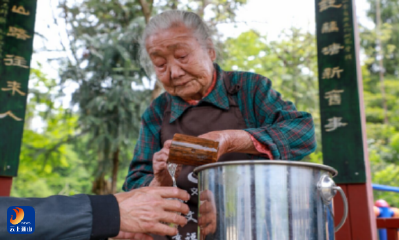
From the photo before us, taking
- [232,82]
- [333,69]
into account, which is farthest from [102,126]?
[232,82]

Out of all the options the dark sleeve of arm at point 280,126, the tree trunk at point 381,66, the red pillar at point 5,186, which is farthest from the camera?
the tree trunk at point 381,66

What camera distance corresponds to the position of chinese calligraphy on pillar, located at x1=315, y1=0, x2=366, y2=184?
2.98 meters

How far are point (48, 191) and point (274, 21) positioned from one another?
32.1ft

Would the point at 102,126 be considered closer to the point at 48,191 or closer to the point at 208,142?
the point at 208,142

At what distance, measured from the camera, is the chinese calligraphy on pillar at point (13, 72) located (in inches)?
116

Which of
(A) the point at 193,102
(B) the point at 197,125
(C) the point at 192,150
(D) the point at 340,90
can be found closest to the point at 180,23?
(A) the point at 193,102

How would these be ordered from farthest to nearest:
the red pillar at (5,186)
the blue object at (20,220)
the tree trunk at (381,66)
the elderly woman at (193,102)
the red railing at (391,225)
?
the tree trunk at (381,66) → the red railing at (391,225) → the red pillar at (5,186) → the elderly woman at (193,102) → the blue object at (20,220)

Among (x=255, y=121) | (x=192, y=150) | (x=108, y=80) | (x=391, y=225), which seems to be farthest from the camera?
(x=108, y=80)

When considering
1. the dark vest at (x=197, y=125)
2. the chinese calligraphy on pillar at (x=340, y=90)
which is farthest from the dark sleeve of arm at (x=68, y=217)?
the chinese calligraphy on pillar at (x=340, y=90)

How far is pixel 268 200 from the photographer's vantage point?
0.79 metres

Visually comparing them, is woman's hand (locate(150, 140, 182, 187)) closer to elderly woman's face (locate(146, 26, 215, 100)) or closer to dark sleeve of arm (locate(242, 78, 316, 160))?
dark sleeve of arm (locate(242, 78, 316, 160))

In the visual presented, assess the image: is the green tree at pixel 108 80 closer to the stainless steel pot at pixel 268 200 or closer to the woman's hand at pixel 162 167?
the woman's hand at pixel 162 167

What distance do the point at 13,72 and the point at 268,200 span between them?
294cm

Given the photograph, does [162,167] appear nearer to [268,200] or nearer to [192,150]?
[192,150]
